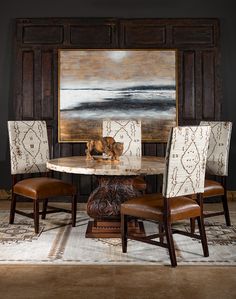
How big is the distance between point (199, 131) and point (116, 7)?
2.81m

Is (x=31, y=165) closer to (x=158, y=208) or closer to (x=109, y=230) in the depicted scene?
(x=109, y=230)

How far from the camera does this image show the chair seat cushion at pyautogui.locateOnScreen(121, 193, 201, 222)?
3.13 m

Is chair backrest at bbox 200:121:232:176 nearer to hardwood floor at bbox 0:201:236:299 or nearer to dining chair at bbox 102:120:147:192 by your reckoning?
dining chair at bbox 102:120:147:192

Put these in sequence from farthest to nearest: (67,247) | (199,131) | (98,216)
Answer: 1. (98,216)
2. (67,247)
3. (199,131)

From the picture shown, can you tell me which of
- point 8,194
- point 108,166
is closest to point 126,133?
point 108,166

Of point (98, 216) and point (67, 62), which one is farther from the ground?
point (67, 62)

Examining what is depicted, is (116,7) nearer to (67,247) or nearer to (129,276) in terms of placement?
(67,247)

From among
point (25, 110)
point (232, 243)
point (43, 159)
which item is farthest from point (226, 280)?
point (25, 110)

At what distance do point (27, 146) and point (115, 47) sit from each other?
5.66 feet

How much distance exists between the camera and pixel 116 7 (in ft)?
18.0

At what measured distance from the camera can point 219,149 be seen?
444 cm

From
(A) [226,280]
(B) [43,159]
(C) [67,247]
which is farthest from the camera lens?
(B) [43,159]

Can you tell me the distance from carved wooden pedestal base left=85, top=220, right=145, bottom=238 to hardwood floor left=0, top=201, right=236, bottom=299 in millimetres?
777

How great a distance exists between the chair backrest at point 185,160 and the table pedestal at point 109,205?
0.81 meters
